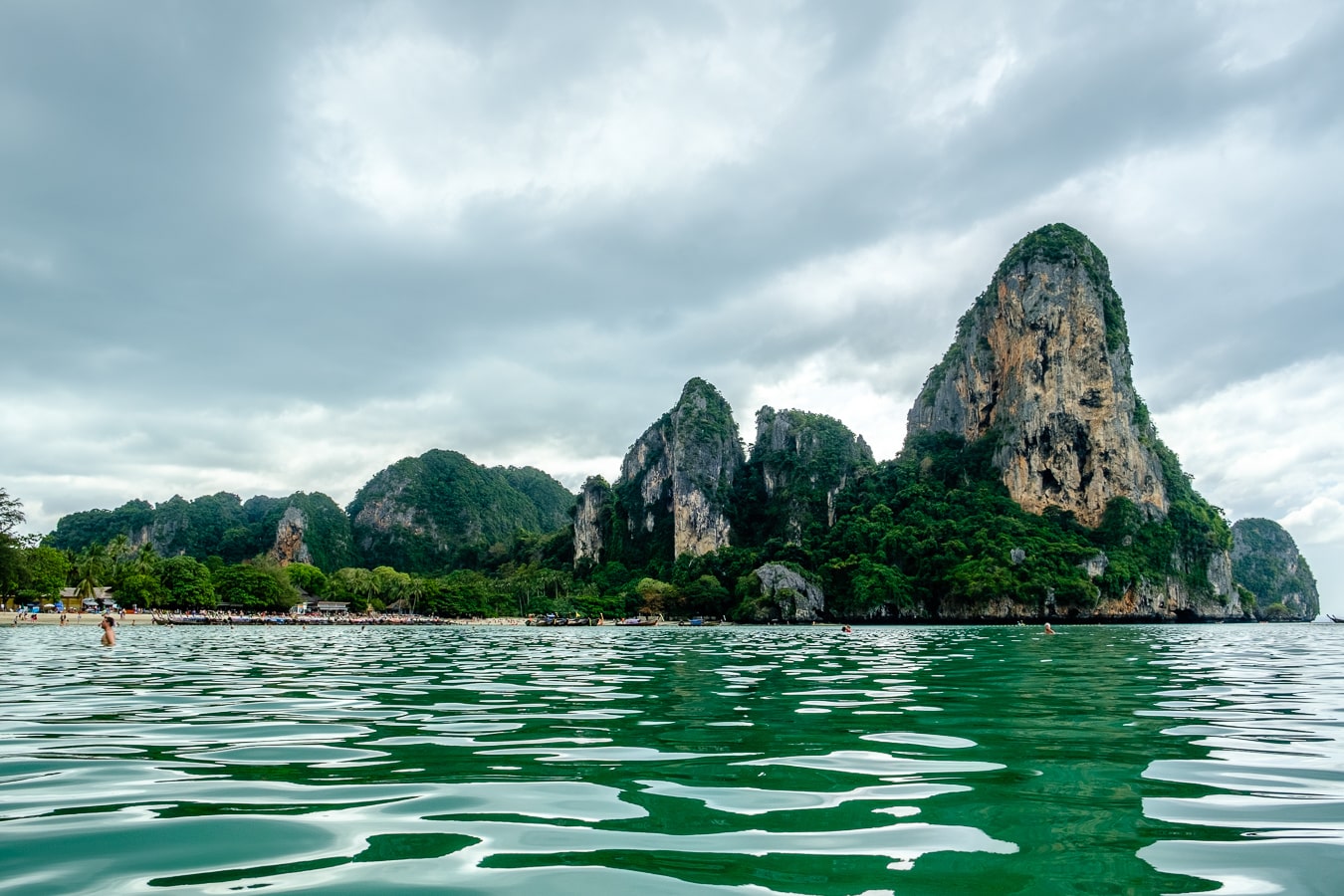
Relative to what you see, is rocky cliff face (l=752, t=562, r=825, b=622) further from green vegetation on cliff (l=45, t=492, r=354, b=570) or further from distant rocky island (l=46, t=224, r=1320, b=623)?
green vegetation on cliff (l=45, t=492, r=354, b=570)

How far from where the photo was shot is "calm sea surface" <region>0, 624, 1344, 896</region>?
11.7 ft

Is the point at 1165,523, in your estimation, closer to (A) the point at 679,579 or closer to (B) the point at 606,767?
(A) the point at 679,579

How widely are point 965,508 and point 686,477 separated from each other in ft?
183

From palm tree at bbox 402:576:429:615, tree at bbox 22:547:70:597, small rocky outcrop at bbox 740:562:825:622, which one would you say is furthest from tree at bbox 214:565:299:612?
small rocky outcrop at bbox 740:562:825:622

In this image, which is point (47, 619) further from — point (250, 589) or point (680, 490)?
point (680, 490)

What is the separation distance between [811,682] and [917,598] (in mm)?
107816

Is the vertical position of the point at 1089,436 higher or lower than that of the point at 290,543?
higher

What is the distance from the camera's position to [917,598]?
Result: 115688mm

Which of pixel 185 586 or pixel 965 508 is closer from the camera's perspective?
pixel 185 586

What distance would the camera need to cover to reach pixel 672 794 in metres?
5.22

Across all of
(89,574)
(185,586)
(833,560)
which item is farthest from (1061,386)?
(89,574)

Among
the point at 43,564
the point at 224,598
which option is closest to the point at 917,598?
the point at 224,598

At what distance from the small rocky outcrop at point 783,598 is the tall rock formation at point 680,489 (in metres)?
33.5

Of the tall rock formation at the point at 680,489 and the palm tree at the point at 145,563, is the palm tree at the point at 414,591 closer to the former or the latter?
the palm tree at the point at 145,563
